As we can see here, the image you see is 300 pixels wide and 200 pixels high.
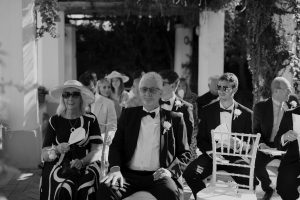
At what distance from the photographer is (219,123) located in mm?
4203

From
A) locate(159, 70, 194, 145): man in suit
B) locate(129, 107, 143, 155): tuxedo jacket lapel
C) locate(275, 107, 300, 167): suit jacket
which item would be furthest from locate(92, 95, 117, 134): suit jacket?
Result: locate(275, 107, 300, 167): suit jacket

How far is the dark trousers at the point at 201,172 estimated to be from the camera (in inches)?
157

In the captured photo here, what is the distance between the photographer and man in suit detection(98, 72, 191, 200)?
3.34 meters

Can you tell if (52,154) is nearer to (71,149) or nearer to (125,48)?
(71,149)

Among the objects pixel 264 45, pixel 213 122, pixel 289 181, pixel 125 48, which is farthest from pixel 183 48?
pixel 289 181

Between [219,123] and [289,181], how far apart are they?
33.9 inches

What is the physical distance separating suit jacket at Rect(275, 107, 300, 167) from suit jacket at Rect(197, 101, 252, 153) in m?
0.33

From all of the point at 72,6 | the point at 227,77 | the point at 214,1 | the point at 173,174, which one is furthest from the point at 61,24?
the point at 173,174

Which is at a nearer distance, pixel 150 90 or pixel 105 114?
pixel 150 90

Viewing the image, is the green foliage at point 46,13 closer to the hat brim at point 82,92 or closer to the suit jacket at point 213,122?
the hat brim at point 82,92

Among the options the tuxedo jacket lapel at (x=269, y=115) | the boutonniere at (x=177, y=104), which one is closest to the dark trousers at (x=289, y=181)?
the tuxedo jacket lapel at (x=269, y=115)

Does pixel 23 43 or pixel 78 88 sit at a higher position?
pixel 23 43

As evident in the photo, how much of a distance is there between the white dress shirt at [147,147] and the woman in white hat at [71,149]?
42 cm

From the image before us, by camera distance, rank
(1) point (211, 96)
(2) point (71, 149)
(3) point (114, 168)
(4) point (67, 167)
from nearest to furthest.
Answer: (3) point (114, 168)
(4) point (67, 167)
(2) point (71, 149)
(1) point (211, 96)
